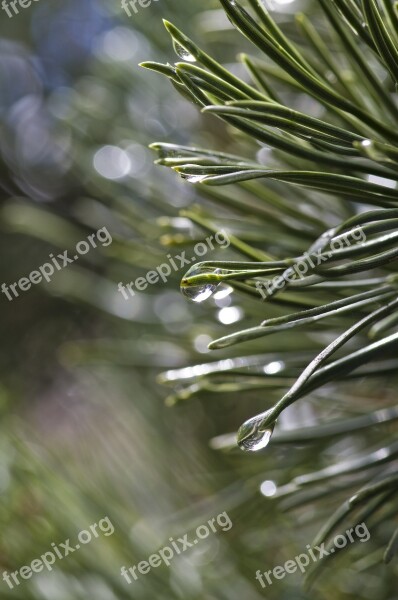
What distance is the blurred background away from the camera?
0.41m

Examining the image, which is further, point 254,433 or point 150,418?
point 150,418

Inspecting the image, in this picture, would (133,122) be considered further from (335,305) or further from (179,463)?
(335,305)

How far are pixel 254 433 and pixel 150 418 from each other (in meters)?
0.36

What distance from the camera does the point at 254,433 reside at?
239 millimetres

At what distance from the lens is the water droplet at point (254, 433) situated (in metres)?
0.23

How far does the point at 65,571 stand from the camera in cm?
41

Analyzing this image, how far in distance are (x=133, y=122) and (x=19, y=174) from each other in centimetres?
54

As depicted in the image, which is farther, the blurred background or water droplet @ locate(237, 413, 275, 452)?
the blurred background

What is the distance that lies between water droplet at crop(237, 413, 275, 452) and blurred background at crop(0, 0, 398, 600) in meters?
0.06

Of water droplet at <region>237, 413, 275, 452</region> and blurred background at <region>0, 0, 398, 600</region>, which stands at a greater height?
blurred background at <region>0, 0, 398, 600</region>

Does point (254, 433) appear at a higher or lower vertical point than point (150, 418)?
lower

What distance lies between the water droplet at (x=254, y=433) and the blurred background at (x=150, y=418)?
6cm

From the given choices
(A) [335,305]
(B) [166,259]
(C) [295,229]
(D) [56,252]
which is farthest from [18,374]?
(A) [335,305]

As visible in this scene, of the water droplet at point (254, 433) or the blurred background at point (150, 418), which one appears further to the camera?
the blurred background at point (150, 418)
